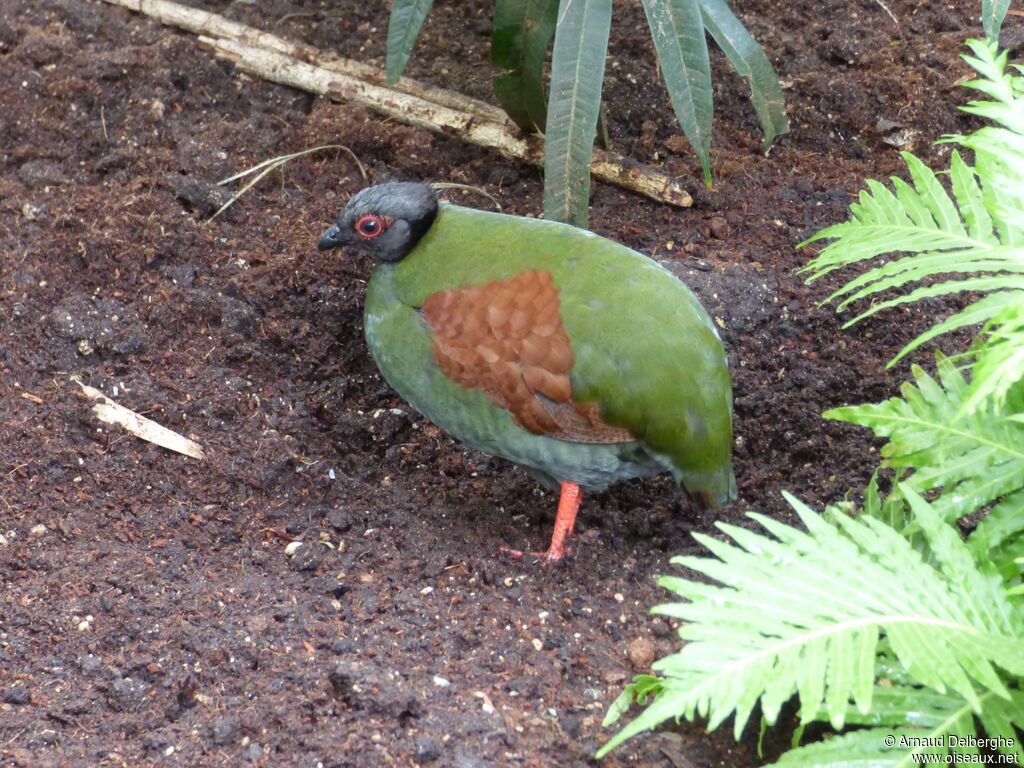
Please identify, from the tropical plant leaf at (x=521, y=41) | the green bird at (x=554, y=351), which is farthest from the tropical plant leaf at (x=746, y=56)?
the green bird at (x=554, y=351)

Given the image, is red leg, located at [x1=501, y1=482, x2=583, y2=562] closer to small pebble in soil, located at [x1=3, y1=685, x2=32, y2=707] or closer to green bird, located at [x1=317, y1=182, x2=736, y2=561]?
green bird, located at [x1=317, y1=182, x2=736, y2=561]

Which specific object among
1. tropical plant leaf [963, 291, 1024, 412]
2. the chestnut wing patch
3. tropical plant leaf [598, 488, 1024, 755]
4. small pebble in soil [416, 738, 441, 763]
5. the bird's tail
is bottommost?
small pebble in soil [416, 738, 441, 763]

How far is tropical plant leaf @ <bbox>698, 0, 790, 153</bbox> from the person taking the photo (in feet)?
12.8

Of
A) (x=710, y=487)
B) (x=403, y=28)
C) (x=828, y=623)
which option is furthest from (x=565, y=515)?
(x=403, y=28)

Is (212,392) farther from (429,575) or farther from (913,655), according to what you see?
(913,655)

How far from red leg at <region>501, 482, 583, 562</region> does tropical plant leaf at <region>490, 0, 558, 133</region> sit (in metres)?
1.64

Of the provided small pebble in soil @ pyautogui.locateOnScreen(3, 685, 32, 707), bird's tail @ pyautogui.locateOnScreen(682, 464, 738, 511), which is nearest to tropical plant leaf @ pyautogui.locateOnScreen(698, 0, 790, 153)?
bird's tail @ pyautogui.locateOnScreen(682, 464, 738, 511)

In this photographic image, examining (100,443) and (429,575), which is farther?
(100,443)

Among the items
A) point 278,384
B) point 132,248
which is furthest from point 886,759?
point 132,248

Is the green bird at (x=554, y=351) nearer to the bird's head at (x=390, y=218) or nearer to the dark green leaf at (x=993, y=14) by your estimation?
the bird's head at (x=390, y=218)

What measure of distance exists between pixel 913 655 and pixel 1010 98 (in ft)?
4.70

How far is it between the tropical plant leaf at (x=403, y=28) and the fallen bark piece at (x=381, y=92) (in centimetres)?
81

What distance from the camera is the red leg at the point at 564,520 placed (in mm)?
3529

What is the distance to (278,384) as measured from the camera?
4.07 m
